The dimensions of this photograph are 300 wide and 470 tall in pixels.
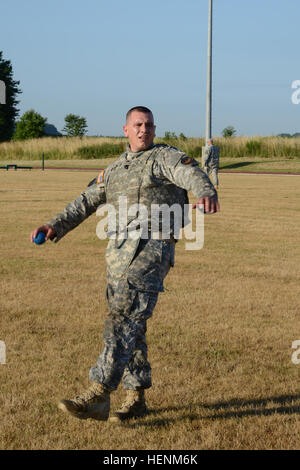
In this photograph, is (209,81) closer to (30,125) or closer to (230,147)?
(230,147)

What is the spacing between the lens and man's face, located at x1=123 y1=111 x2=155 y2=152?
13.7 ft

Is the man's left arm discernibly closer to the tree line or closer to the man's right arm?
the man's right arm

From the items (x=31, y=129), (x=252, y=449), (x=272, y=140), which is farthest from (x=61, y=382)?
(x=31, y=129)

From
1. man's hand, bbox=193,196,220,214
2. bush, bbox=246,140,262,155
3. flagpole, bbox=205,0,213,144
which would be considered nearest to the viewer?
man's hand, bbox=193,196,220,214

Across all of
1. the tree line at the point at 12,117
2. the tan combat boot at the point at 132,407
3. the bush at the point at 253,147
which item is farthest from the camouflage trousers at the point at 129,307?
the tree line at the point at 12,117

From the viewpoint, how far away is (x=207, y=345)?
19.4ft

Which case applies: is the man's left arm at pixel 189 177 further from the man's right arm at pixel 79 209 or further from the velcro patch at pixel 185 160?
the man's right arm at pixel 79 209

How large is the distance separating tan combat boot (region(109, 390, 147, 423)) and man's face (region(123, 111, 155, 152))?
5.42 ft

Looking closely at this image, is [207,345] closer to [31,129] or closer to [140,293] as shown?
[140,293]

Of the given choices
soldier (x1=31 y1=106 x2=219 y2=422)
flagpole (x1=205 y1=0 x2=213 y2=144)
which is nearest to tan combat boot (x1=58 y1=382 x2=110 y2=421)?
soldier (x1=31 y1=106 x2=219 y2=422)

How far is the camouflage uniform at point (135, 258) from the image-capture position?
4008 millimetres

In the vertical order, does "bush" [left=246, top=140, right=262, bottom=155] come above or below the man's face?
above

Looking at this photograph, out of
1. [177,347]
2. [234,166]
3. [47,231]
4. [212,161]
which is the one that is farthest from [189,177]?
[234,166]

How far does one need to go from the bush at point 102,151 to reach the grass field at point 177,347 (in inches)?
1805
